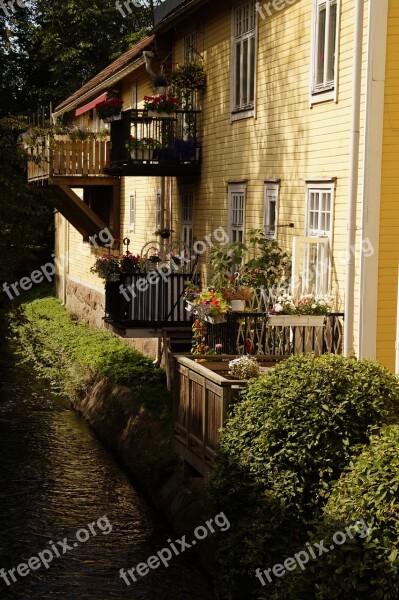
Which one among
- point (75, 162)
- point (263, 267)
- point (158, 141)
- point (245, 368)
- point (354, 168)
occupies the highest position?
point (158, 141)

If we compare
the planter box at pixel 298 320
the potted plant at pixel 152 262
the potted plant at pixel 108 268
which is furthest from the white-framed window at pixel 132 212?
the planter box at pixel 298 320

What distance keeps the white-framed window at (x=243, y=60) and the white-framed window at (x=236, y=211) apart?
1274 mm

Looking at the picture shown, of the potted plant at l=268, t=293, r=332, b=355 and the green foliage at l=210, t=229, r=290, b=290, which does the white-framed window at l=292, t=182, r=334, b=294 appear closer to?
the potted plant at l=268, t=293, r=332, b=355

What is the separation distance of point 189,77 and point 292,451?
1185cm

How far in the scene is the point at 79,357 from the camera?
25.0 meters

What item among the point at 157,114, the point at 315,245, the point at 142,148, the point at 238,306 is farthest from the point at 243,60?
the point at 238,306

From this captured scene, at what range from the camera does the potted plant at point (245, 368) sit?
1230cm

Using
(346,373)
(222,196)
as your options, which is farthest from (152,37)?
(346,373)

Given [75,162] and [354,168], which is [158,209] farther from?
[354,168]

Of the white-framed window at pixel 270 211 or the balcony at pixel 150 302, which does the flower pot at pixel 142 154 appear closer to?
the balcony at pixel 150 302

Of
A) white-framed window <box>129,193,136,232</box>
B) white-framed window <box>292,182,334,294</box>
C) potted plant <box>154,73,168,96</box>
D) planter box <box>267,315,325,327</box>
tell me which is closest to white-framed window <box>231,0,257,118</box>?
potted plant <box>154,73,168,96</box>

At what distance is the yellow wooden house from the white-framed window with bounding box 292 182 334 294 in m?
0.03

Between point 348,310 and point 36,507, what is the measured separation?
577cm

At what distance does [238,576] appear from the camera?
10.0m
